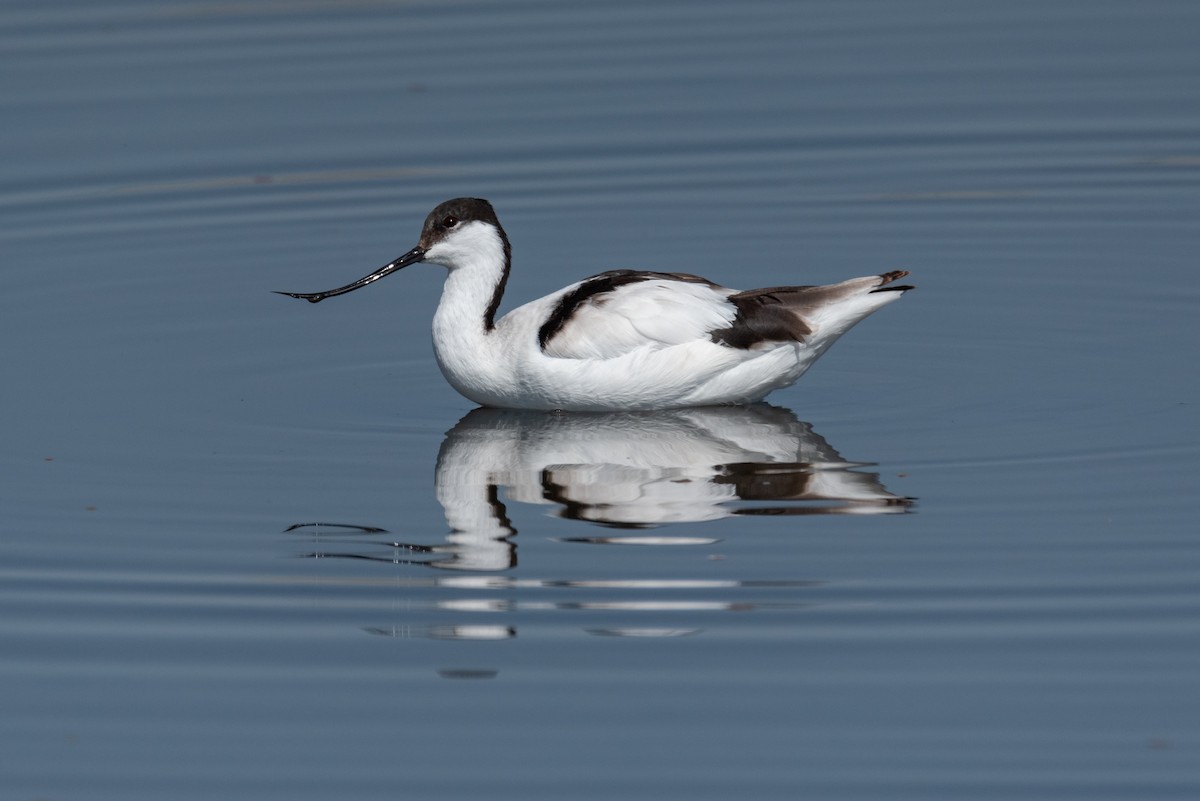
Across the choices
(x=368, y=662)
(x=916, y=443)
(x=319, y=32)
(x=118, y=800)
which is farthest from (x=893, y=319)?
(x=319, y=32)

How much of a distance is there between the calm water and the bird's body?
20 cm

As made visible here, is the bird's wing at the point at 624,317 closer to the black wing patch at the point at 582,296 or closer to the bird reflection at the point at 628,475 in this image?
the black wing patch at the point at 582,296

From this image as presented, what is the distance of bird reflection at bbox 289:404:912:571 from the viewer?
951 cm

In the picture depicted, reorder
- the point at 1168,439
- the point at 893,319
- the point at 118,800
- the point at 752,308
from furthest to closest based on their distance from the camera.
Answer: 1. the point at 893,319
2. the point at 752,308
3. the point at 1168,439
4. the point at 118,800

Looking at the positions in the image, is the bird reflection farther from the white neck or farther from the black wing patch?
the black wing patch

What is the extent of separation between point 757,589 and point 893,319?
5.04m

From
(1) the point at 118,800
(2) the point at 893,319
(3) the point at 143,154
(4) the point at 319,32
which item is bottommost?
(1) the point at 118,800

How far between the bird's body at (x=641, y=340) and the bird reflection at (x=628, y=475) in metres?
0.16

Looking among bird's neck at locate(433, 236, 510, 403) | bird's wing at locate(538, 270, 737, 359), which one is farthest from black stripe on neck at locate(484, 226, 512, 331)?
bird's wing at locate(538, 270, 737, 359)

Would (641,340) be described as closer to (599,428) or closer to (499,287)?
(599,428)

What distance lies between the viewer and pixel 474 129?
17.5 m

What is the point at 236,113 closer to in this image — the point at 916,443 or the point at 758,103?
the point at 758,103

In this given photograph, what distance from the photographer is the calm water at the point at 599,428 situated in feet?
24.3

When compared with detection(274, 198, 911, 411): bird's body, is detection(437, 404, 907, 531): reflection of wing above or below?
below
